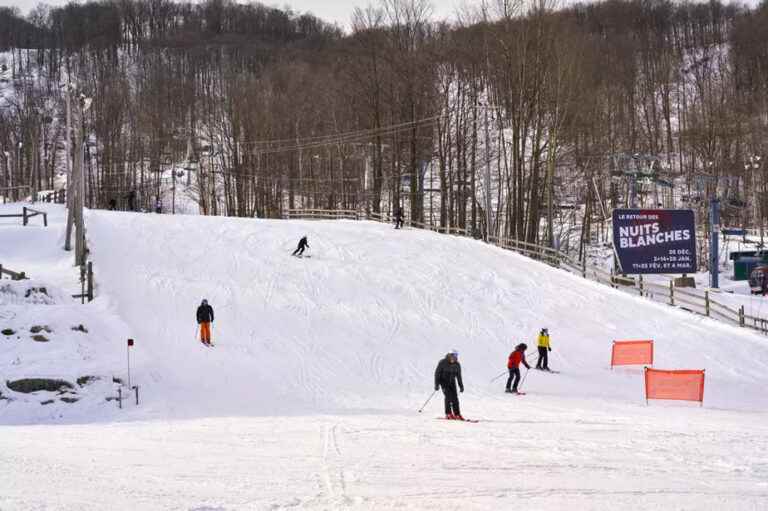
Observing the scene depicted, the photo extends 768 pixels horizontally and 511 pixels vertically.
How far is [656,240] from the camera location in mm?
33500

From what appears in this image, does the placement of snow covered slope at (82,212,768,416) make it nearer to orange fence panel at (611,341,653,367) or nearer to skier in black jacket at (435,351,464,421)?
orange fence panel at (611,341,653,367)

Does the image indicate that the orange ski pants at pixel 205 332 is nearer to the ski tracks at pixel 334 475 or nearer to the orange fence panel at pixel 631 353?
the ski tracks at pixel 334 475

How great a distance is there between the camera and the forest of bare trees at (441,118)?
5072cm

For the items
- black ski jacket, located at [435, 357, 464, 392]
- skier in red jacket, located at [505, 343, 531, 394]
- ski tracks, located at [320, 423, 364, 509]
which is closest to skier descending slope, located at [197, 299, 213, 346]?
skier in red jacket, located at [505, 343, 531, 394]

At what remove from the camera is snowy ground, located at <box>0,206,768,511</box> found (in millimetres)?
8805

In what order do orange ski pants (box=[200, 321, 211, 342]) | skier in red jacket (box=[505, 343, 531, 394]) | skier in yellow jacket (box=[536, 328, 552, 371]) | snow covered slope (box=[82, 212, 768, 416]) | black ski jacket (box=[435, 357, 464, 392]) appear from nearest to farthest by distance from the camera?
black ski jacket (box=[435, 357, 464, 392])
skier in red jacket (box=[505, 343, 531, 394])
snow covered slope (box=[82, 212, 768, 416])
skier in yellow jacket (box=[536, 328, 552, 371])
orange ski pants (box=[200, 321, 211, 342])

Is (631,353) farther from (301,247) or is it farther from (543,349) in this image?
(301,247)

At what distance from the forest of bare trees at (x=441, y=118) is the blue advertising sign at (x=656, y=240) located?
16.8 feet

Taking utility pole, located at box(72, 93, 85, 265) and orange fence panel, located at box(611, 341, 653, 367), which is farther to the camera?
utility pole, located at box(72, 93, 85, 265)

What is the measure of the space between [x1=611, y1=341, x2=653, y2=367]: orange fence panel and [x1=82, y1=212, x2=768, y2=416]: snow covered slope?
589 millimetres

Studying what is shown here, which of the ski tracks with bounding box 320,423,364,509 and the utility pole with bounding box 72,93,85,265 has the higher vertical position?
the utility pole with bounding box 72,93,85,265

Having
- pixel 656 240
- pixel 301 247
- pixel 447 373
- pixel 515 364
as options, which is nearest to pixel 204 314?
pixel 515 364

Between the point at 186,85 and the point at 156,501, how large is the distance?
104497mm

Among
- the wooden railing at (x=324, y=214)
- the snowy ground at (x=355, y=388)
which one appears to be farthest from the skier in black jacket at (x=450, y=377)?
the wooden railing at (x=324, y=214)
